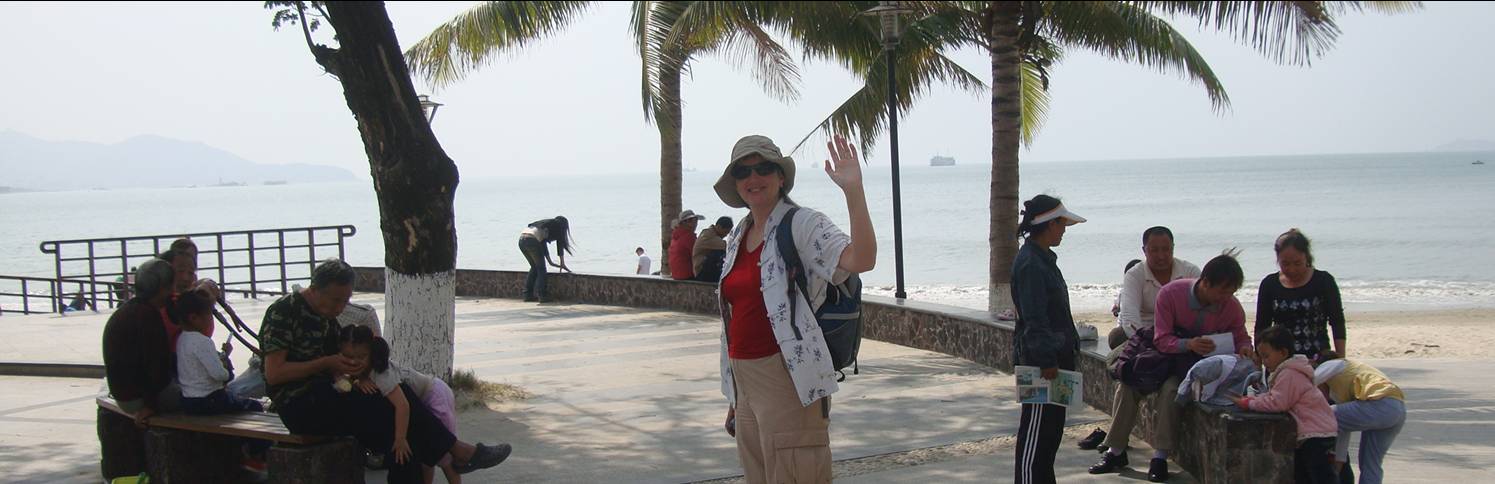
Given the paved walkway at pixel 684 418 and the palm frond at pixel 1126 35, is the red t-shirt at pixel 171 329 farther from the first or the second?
the palm frond at pixel 1126 35

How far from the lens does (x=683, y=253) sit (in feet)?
48.8

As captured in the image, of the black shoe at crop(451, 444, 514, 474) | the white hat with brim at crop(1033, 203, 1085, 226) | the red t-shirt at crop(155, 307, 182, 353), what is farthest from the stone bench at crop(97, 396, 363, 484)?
the white hat with brim at crop(1033, 203, 1085, 226)

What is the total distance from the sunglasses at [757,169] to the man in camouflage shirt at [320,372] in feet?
6.46

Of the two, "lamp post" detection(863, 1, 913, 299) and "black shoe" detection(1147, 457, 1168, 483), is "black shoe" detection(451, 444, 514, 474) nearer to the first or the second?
"black shoe" detection(1147, 457, 1168, 483)

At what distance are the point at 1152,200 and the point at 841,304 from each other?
92078 mm

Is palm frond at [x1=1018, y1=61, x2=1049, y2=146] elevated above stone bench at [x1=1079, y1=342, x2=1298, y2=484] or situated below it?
above

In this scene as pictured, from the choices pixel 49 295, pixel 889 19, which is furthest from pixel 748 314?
pixel 49 295

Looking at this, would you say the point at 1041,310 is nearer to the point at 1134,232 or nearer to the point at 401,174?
the point at 401,174

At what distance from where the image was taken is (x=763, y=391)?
428cm

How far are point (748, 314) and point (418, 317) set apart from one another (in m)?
4.09

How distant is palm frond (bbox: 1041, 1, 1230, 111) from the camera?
13.1m

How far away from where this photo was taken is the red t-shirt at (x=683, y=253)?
14.9 meters

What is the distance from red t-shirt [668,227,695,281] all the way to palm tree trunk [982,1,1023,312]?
4038 mm

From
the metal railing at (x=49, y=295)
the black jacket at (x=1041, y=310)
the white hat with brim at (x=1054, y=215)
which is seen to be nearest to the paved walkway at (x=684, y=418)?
the black jacket at (x=1041, y=310)
